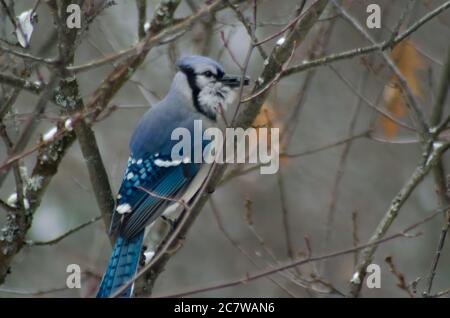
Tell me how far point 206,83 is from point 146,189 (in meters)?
0.59

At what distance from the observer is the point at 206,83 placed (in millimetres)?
3570

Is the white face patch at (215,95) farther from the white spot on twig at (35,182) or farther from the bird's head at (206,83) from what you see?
the white spot on twig at (35,182)

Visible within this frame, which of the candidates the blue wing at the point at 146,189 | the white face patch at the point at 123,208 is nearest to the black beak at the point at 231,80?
the blue wing at the point at 146,189

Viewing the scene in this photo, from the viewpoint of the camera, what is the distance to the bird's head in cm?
351

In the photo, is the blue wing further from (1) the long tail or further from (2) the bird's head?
(2) the bird's head

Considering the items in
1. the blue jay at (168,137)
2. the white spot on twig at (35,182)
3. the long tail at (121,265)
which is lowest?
the long tail at (121,265)

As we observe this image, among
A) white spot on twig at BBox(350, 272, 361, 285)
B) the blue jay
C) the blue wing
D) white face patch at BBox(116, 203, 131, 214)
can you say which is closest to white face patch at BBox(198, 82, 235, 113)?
the blue jay

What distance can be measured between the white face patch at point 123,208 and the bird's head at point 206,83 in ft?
2.12

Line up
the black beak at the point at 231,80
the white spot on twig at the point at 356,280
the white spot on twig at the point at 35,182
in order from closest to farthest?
the white spot on twig at the point at 356,280
the white spot on twig at the point at 35,182
the black beak at the point at 231,80

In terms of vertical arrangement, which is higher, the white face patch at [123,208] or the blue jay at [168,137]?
the blue jay at [168,137]

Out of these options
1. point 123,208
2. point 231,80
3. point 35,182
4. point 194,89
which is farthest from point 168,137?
point 35,182

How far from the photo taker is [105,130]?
24.6ft

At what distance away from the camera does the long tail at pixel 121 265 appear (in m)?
2.97
